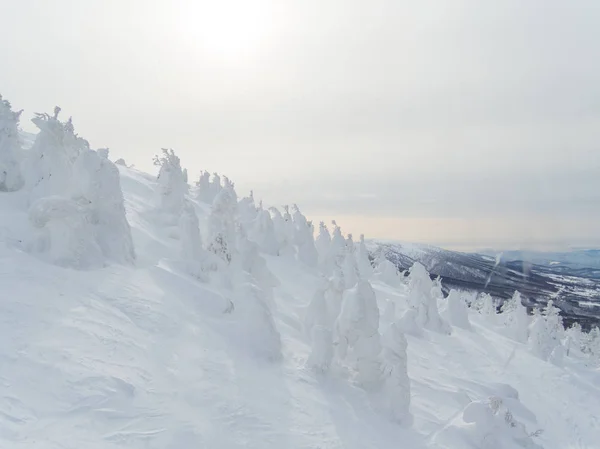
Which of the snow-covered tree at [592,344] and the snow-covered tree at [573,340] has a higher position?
the snow-covered tree at [573,340]

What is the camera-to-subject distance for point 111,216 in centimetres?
2338

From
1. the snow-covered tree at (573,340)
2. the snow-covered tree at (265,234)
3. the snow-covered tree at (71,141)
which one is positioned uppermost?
the snow-covered tree at (71,141)

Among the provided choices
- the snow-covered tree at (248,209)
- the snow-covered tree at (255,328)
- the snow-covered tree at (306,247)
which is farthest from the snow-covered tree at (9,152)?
the snow-covered tree at (306,247)

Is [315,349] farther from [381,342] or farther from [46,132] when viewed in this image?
[46,132]

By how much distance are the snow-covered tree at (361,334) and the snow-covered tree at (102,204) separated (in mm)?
10991

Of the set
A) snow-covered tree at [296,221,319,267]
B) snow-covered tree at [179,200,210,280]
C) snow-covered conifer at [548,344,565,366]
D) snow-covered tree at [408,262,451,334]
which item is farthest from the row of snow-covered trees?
snow-covered conifer at [548,344,565,366]

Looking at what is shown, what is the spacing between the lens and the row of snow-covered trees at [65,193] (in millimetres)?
19594

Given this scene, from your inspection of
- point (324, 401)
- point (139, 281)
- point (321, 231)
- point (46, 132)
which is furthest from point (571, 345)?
point (46, 132)

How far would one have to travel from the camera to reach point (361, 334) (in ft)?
70.0

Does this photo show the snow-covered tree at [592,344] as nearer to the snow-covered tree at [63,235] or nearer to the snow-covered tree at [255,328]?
the snow-covered tree at [255,328]

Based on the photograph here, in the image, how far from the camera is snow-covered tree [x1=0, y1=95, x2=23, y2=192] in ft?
80.0

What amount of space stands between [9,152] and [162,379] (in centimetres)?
1760

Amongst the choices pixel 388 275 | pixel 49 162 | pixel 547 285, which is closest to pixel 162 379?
pixel 49 162

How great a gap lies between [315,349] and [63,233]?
11.9 meters
